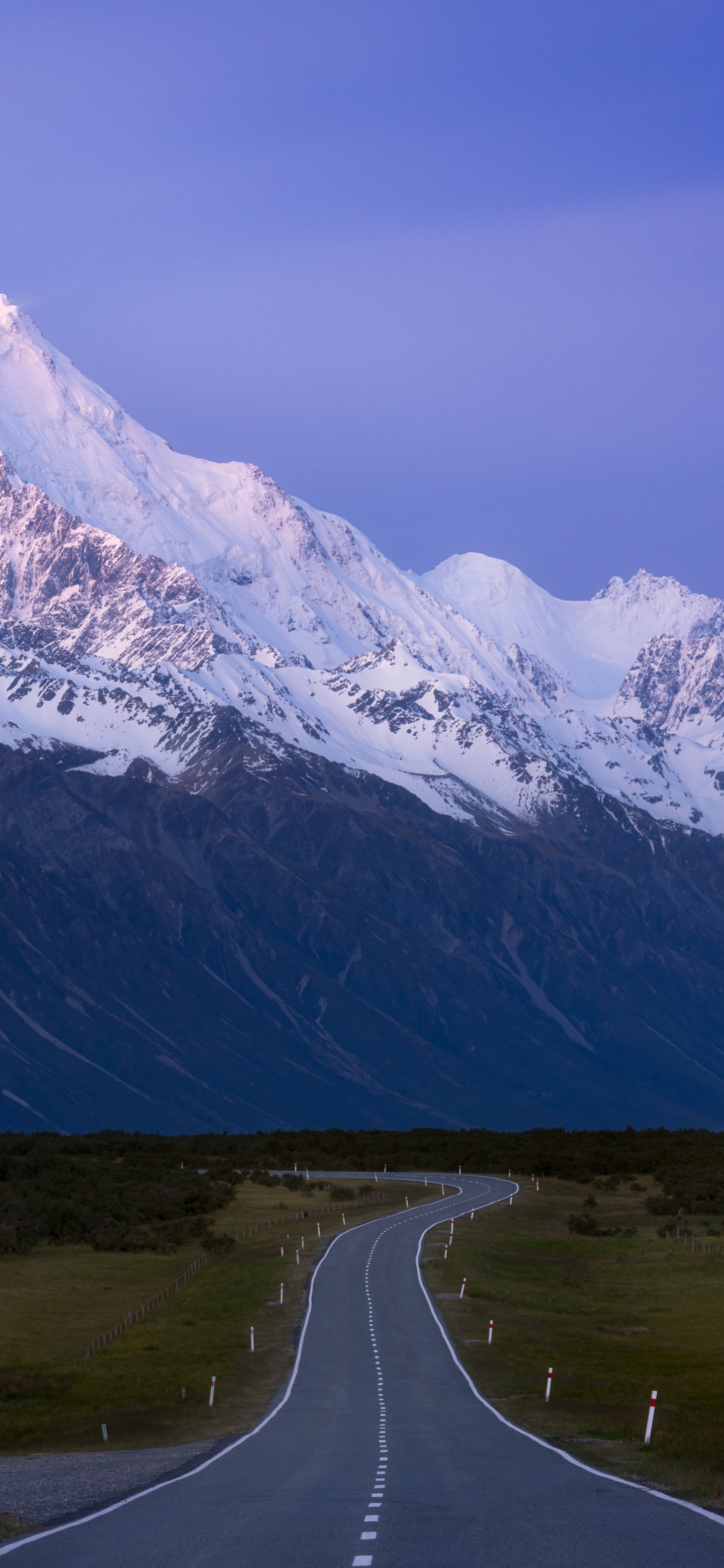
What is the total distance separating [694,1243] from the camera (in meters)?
82.4

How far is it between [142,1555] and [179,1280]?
5382cm

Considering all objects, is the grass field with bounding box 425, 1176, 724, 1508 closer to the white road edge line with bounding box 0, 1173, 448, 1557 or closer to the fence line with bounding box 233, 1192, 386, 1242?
the white road edge line with bounding box 0, 1173, 448, 1557

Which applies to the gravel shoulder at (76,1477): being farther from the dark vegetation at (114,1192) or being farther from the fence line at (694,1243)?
the fence line at (694,1243)

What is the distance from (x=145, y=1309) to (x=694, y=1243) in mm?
32556

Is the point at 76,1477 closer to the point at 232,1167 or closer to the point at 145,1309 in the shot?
the point at 145,1309

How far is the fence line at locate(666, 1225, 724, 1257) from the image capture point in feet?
259

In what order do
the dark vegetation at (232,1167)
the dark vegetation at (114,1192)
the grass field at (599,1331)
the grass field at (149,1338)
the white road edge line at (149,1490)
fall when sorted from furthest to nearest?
the dark vegetation at (232,1167) < the dark vegetation at (114,1192) < the grass field at (149,1338) < the grass field at (599,1331) < the white road edge line at (149,1490)

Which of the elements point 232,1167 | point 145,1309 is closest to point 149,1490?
point 145,1309

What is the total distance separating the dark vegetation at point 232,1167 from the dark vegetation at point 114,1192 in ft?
0.42

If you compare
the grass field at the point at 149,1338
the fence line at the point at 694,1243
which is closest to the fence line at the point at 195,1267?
the grass field at the point at 149,1338

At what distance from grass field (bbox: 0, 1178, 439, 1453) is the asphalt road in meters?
3.13

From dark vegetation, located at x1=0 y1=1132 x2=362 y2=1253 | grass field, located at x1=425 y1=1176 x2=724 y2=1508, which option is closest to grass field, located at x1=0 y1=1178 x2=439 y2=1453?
dark vegetation, located at x1=0 y1=1132 x2=362 y2=1253

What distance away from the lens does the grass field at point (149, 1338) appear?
3672cm

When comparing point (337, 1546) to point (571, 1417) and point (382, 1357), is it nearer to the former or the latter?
point (571, 1417)
